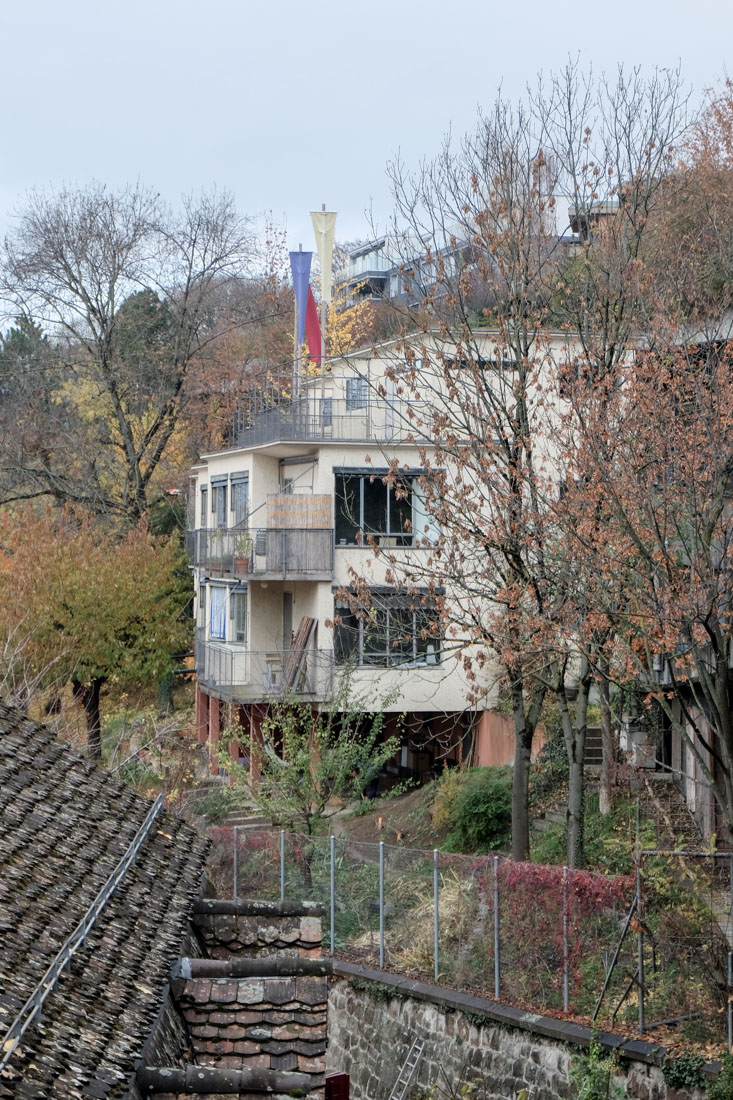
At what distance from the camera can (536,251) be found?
63.3ft

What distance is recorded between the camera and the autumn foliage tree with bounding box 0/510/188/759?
3444cm

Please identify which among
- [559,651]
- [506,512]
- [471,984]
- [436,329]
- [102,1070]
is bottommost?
[471,984]

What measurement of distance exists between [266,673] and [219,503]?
7567 millimetres

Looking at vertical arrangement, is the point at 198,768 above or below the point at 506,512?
below

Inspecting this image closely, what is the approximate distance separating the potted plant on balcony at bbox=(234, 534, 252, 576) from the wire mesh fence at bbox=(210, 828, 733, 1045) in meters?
12.7

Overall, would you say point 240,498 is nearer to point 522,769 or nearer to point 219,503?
point 219,503

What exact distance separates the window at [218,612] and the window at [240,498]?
2433 millimetres

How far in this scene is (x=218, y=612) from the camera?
3862 cm

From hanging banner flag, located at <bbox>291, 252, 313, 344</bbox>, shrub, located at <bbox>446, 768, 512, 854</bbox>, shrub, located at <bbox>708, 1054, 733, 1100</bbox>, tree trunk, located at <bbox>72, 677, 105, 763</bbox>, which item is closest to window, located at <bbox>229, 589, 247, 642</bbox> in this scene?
tree trunk, located at <bbox>72, 677, 105, 763</bbox>

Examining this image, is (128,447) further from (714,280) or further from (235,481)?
(714,280)

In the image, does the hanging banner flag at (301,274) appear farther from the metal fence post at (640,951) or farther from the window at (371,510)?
the metal fence post at (640,951)

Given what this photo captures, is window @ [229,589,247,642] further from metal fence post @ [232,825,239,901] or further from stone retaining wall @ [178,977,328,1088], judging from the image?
stone retaining wall @ [178,977,328,1088]

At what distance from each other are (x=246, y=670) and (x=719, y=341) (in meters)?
19.6

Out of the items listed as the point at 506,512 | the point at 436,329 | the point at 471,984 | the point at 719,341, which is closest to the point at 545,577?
the point at 506,512
